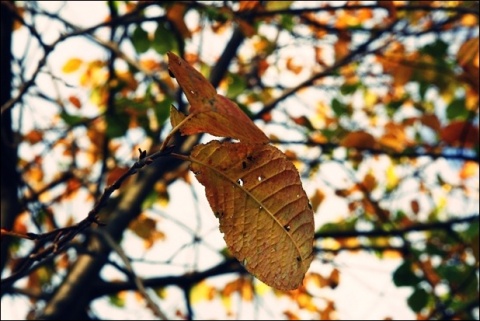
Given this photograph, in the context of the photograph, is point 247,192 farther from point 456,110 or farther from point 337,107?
point 337,107

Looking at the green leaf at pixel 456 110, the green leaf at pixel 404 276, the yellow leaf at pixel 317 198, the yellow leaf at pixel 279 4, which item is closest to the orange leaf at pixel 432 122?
the green leaf at pixel 456 110

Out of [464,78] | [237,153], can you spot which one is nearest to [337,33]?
[464,78]

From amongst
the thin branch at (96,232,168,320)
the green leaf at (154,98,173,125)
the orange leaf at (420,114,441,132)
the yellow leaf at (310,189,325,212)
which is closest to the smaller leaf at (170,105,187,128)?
the thin branch at (96,232,168,320)

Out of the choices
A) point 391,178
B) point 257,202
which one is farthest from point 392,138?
point 257,202

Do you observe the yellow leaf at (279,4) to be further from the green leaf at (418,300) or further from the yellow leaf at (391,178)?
the yellow leaf at (391,178)

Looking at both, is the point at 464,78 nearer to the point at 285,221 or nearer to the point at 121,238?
the point at 121,238

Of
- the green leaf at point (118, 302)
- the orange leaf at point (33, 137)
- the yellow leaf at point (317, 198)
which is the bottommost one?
the green leaf at point (118, 302)
